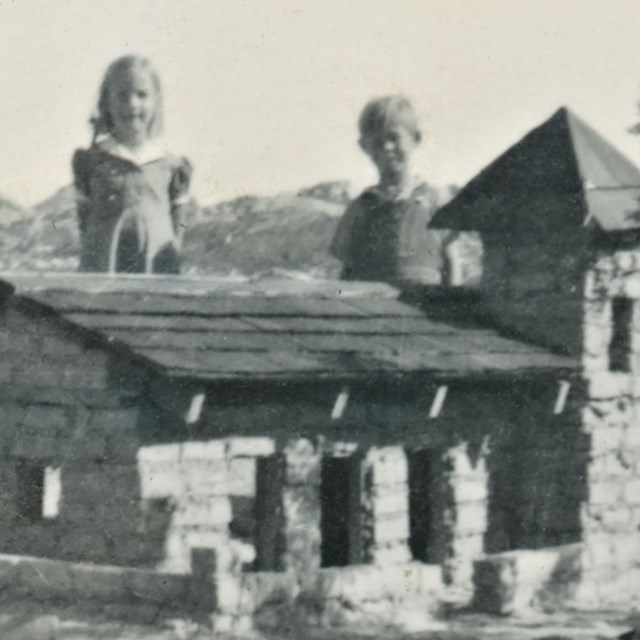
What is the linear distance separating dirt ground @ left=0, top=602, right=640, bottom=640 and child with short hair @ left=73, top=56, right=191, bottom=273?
621 cm

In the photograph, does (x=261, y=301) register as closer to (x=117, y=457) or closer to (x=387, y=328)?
(x=387, y=328)

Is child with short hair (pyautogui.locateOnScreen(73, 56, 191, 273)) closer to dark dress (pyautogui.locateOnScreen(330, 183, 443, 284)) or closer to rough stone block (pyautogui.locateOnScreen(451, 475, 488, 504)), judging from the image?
dark dress (pyautogui.locateOnScreen(330, 183, 443, 284))

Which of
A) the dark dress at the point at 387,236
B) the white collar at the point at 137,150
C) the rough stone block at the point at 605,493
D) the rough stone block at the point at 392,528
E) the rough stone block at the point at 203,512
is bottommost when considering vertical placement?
the rough stone block at the point at 392,528

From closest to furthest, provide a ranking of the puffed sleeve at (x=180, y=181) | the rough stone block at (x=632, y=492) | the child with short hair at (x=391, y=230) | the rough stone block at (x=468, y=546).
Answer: the rough stone block at (x=468, y=546) → the rough stone block at (x=632, y=492) → the puffed sleeve at (x=180, y=181) → the child with short hair at (x=391, y=230)

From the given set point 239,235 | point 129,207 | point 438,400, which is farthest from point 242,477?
point 239,235

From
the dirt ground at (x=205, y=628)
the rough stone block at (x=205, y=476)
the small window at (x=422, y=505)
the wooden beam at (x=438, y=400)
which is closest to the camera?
the dirt ground at (x=205, y=628)

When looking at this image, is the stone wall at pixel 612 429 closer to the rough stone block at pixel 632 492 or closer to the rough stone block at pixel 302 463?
the rough stone block at pixel 632 492

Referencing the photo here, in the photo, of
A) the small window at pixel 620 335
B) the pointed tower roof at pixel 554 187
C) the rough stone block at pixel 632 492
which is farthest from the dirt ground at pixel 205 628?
the pointed tower roof at pixel 554 187

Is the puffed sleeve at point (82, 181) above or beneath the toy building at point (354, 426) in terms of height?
above

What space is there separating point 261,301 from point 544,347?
335 cm

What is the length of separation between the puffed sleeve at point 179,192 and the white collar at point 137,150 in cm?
26

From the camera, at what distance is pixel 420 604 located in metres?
13.0

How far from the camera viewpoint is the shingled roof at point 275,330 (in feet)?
39.3

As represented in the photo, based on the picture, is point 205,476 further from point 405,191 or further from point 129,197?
point 405,191
